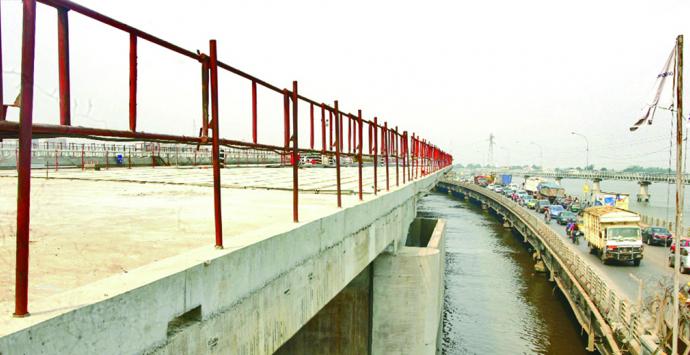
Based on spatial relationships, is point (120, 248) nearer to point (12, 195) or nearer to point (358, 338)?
point (12, 195)

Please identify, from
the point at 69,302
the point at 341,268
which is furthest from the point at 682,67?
the point at 69,302

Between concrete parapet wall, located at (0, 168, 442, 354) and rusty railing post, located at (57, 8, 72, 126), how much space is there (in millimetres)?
856

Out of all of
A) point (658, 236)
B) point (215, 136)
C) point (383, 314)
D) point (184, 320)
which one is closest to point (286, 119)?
point (215, 136)

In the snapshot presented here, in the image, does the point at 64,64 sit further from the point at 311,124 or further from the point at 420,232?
the point at 420,232

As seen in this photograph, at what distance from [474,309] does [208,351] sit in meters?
22.4

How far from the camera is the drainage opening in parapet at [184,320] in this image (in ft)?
9.95

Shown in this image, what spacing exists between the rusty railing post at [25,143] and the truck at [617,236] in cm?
2922

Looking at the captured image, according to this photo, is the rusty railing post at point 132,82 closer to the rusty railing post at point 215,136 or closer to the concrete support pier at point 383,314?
the rusty railing post at point 215,136

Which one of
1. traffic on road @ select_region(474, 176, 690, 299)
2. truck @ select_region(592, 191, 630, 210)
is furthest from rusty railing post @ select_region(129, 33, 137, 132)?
truck @ select_region(592, 191, 630, 210)

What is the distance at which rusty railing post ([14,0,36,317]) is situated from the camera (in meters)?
2.05

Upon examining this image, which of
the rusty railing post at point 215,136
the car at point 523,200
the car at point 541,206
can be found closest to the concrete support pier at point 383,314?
the rusty railing post at point 215,136

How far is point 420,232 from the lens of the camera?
22.9 meters

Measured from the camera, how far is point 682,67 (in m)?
12.8

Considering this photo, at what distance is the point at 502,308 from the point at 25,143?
80.9ft
